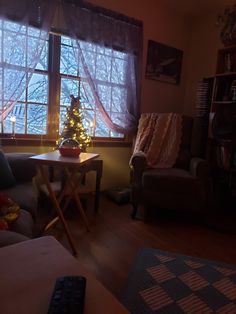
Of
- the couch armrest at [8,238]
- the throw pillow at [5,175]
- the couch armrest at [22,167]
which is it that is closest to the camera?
the couch armrest at [8,238]

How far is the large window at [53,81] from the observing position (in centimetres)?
236

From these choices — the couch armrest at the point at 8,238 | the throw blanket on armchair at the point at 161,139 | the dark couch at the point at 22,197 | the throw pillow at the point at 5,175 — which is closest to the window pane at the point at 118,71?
the throw blanket on armchair at the point at 161,139

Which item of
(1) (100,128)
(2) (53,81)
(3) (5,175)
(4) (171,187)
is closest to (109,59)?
(2) (53,81)

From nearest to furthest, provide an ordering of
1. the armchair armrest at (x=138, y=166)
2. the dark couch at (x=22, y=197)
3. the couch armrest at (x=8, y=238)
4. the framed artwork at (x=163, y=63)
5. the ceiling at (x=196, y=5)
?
the couch armrest at (x=8, y=238), the dark couch at (x=22, y=197), the armchair armrest at (x=138, y=166), the ceiling at (x=196, y=5), the framed artwork at (x=163, y=63)

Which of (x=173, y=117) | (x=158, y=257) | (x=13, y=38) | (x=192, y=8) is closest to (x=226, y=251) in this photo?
(x=158, y=257)

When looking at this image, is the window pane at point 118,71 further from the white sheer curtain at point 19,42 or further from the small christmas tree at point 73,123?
the white sheer curtain at point 19,42

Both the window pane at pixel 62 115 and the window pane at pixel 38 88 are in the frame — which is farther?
the window pane at pixel 62 115

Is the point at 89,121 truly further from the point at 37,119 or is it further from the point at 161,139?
the point at 161,139

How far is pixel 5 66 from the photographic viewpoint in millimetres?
2320

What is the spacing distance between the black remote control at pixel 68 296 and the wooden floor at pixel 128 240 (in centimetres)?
96

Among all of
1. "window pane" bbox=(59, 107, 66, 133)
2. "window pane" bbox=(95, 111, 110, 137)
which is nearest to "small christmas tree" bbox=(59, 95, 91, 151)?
"window pane" bbox=(59, 107, 66, 133)

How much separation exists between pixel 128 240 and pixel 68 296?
159 cm

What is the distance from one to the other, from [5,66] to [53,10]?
30.3 inches

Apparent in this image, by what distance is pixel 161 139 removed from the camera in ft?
9.84
